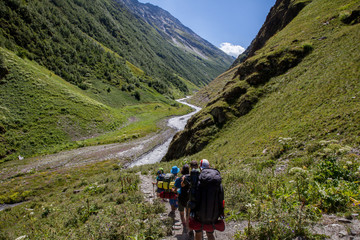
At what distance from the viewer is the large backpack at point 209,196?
4.84 metres

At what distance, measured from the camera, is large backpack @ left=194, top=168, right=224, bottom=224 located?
190 inches

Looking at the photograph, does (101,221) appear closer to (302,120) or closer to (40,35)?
(302,120)

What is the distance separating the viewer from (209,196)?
191 inches

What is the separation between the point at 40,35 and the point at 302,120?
4252 inches

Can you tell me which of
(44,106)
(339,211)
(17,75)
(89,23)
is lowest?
(44,106)

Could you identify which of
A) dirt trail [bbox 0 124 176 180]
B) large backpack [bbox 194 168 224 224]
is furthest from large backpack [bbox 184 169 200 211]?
dirt trail [bbox 0 124 176 180]

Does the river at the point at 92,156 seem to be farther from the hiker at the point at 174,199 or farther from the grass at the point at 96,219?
the hiker at the point at 174,199

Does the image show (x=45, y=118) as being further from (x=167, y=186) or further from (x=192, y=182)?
(x=192, y=182)

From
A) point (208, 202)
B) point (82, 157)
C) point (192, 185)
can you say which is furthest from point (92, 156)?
point (208, 202)

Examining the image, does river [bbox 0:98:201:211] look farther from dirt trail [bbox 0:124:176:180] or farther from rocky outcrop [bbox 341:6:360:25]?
rocky outcrop [bbox 341:6:360:25]

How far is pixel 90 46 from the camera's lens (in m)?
111

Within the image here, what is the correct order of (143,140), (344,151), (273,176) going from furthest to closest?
(143,140), (273,176), (344,151)

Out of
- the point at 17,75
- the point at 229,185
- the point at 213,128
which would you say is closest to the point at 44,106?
the point at 17,75

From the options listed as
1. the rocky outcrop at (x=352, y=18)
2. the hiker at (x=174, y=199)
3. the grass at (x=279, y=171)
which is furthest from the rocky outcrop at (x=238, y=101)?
the hiker at (x=174, y=199)
